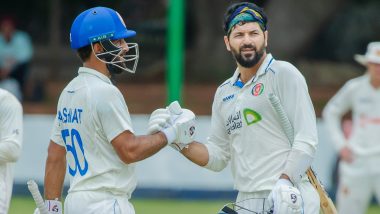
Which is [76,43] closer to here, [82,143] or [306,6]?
[82,143]

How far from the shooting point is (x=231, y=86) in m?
7.68

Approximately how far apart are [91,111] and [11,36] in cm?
1287

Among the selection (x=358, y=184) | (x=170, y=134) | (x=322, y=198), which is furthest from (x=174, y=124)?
(x=358, y=184)

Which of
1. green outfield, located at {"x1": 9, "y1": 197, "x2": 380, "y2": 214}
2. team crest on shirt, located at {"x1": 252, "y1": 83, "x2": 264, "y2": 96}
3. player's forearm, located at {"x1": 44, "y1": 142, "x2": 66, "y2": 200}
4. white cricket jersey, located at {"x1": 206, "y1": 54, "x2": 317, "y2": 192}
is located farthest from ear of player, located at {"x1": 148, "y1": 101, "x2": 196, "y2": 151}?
green outfield, located at {"x1": 9, "y1": 197, "x2": 380, "y2": 214}

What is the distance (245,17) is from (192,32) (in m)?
18.6

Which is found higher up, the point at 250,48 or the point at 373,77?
the point at 250,48

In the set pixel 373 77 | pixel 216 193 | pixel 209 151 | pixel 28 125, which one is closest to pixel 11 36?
pixel 28 125

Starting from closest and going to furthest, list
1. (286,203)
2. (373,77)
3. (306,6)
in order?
(286,203) → (373,77) → (306,6)

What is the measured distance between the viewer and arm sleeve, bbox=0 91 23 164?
804 centimetres

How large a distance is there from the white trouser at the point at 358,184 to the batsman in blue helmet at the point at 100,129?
4390 mm

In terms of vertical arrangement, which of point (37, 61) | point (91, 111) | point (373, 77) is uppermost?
point (91, 111)

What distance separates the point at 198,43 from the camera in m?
24.8

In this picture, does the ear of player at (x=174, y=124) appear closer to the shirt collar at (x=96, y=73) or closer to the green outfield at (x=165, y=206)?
the shirt collar at (x=96, y=73)

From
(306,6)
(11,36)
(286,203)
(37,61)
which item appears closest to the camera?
(286,203)
